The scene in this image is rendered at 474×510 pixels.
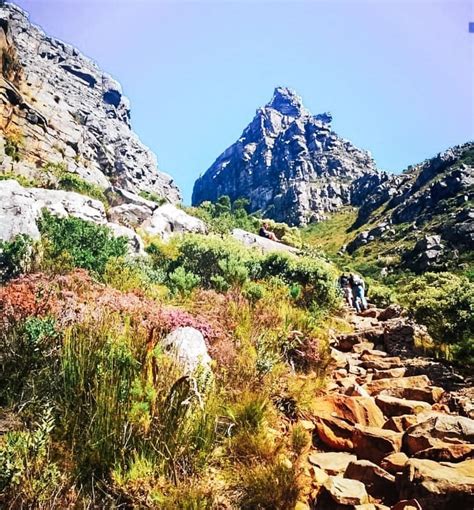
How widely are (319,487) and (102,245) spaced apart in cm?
738

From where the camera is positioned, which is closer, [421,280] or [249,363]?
[249,363]

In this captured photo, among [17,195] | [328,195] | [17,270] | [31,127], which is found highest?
[328,195]

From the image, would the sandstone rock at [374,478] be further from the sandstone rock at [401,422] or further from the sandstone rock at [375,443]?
the sandstone rock at [401,422]

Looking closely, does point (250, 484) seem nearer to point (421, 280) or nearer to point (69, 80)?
point (421, 280)

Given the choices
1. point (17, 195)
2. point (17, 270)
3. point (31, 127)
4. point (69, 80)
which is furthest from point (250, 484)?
point (69, 80)

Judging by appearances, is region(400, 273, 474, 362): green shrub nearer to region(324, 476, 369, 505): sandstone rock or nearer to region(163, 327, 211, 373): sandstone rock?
region(324, 476, 369, 505): sandstone rock

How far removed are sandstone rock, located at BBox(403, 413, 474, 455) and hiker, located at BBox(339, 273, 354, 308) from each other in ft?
39.4

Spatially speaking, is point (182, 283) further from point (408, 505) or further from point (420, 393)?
point (408, 505)

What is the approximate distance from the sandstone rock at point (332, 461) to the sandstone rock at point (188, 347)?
4.94 feet

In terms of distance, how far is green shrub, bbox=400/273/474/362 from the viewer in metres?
7.50

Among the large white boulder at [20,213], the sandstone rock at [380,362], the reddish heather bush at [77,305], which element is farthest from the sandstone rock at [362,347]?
the large white boulder at [20,213]

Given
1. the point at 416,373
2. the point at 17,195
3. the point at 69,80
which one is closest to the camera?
the point at 416,373

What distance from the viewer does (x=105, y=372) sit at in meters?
3.61

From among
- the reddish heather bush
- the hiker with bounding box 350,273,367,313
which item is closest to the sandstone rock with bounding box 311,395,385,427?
the reddish heather bush
